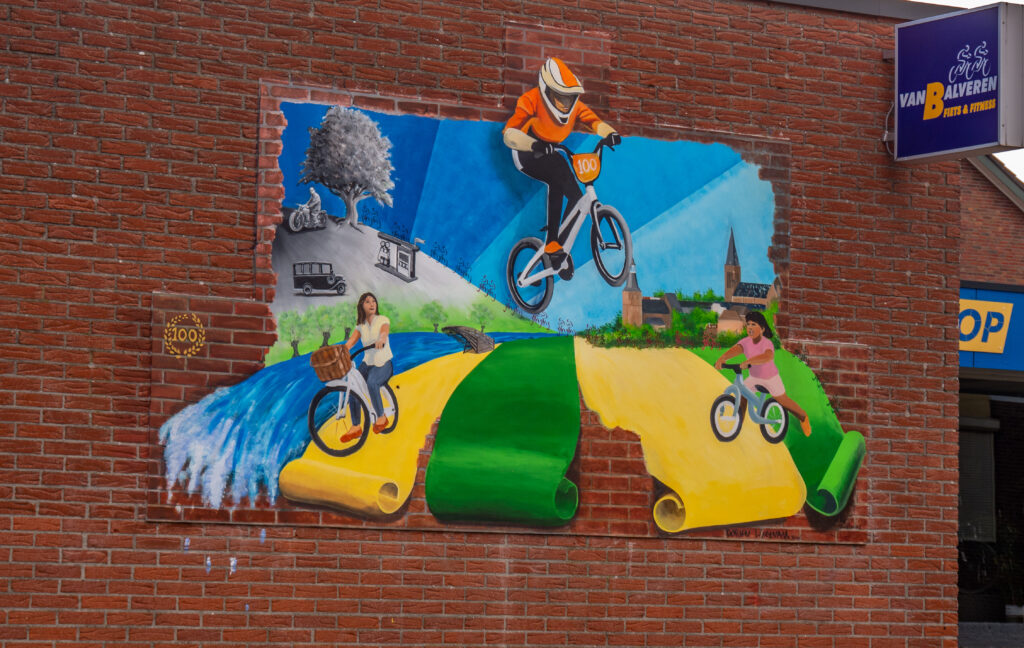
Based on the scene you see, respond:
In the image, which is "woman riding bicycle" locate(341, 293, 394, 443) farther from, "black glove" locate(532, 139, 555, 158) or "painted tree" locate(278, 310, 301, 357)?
"black glove" locate(532, 139, 555, 158)

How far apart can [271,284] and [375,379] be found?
941 mm

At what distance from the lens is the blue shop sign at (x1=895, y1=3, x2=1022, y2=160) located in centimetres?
883

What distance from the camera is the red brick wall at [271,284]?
7480 millimetres

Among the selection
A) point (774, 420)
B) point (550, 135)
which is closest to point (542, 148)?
point (550, 135)

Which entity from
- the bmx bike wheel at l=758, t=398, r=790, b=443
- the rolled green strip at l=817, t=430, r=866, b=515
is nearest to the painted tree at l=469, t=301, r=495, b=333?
the bmx bike wheel at l=758, t=398, r=790, b=443

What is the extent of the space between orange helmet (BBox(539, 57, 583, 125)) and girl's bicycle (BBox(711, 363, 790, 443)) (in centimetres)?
223

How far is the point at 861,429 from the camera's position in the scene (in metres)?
9.13

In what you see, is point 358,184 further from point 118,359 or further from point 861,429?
point 861,429

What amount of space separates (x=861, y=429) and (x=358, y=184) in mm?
4248

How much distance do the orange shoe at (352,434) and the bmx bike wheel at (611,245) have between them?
211 cm

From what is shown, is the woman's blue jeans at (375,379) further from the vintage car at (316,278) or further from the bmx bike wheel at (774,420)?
the bmx bike wheel at (774,420)

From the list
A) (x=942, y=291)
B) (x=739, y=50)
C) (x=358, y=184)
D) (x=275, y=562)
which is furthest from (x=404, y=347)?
(x=942, y=291)

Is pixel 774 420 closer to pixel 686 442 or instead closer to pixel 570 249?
pixel 686 442

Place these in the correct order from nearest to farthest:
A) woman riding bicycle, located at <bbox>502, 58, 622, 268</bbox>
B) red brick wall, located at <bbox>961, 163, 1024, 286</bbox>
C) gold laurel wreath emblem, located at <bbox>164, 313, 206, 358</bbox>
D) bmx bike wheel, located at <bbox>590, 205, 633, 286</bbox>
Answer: gold laurel wreath emblem, located at <bbox>164, 313, 206, 358</bbox> → woman riding bicycle, located at <bbox>502, 58, 622, 268</bbox> → bmx bike wheel, located at <bbox>590, 205, 633, 286</bbox> → red brick wall, located at <bbox>961, 163, 1024, 286</bbox>
